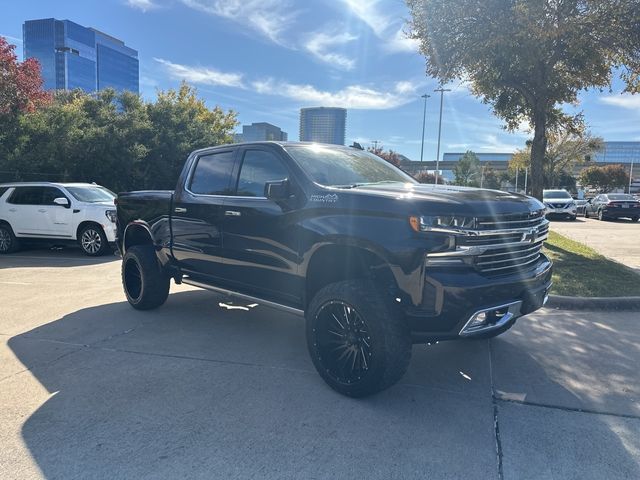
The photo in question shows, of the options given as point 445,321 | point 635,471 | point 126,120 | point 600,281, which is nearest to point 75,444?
point 445,321

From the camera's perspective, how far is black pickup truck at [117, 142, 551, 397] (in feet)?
11.2

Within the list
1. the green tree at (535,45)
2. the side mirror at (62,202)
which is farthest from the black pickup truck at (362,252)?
the side mirror at (62,202)

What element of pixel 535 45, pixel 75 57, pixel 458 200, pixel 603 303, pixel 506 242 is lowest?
pixel 603 303

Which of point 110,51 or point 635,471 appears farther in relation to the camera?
point 110,51

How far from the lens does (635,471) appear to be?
2.84 meters

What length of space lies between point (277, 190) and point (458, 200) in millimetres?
1470

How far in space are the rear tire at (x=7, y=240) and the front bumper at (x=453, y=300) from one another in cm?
1148

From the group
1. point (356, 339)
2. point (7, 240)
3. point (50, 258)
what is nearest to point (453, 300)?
point (356, 339)

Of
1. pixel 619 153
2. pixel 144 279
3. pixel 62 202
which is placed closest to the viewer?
pixel 144 279

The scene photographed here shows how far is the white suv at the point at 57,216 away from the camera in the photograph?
11.0m

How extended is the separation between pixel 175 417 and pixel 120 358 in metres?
1.42

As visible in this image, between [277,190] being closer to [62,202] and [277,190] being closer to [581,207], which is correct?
[62,202]

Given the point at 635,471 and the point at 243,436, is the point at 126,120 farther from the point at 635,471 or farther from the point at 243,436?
the point at 635,471

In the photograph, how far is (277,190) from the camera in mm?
4070
